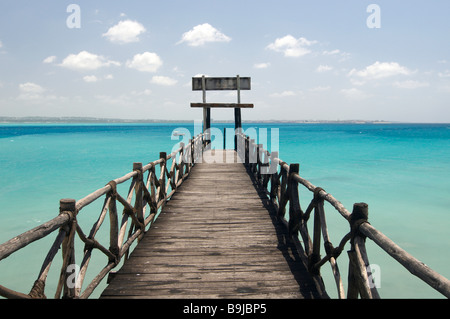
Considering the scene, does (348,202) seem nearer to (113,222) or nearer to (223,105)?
(223,105)

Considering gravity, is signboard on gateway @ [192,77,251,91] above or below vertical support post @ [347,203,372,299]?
above

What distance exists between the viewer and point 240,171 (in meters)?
11.9

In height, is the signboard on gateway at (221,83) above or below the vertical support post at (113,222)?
above

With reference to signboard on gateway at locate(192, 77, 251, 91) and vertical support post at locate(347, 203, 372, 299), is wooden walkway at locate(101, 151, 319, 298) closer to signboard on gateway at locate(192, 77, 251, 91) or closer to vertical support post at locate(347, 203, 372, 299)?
vertical support post at locate(347, 203, 372, 299)

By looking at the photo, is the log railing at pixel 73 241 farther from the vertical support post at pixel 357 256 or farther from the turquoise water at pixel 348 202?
the turquoise water at pixel 348 202

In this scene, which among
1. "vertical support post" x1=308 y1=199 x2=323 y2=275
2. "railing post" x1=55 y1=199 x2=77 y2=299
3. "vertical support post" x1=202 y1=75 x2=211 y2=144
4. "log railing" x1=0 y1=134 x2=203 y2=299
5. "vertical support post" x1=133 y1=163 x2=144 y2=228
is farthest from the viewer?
"vertical support post" x1=202 y1=75 x2=211 y2=144

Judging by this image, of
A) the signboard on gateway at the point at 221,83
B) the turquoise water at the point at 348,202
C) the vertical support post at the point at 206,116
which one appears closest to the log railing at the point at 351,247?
the turquoise water at the point at 348,202

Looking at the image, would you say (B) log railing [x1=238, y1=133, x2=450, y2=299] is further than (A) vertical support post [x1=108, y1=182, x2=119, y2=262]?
No

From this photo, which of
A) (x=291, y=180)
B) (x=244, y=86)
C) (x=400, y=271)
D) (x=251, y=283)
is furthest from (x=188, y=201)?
(x=244, y=86)

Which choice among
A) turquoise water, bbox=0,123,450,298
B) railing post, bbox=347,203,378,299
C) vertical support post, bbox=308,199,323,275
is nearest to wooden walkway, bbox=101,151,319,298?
vertical support post, bbox=308,199,323,275

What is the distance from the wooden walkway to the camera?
11.8ft

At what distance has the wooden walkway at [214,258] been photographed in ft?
11.8

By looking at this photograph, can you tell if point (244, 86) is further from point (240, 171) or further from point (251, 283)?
point (251, 283)
